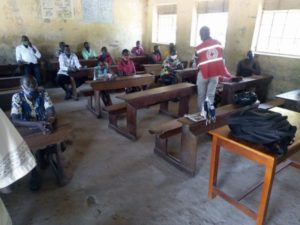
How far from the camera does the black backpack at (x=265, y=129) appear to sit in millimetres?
1794

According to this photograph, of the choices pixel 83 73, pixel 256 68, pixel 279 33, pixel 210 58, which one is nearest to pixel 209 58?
pixel 210 58

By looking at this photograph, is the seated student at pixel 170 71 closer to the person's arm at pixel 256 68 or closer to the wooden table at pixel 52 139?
the person's arm at pixel 256 68

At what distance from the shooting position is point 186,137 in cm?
293

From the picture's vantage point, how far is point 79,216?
7.47ft

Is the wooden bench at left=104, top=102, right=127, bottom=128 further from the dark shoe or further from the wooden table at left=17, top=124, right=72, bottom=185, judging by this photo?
the dark shoe

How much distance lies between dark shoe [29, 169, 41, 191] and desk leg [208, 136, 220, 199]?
73.3 inches

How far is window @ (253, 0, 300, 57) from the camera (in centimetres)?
538

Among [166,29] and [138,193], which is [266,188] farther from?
[166,29]

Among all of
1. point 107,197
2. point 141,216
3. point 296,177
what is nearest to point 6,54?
point 107,197

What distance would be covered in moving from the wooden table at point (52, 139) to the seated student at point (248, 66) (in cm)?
475

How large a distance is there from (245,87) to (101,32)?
17.5 ft

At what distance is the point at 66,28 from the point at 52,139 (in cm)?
611

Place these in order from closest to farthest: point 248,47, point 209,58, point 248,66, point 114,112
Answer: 1. point 209,58
2. point 114,112
3. point 248,66
4. point 248,47

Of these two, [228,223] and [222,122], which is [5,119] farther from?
[222,122]
